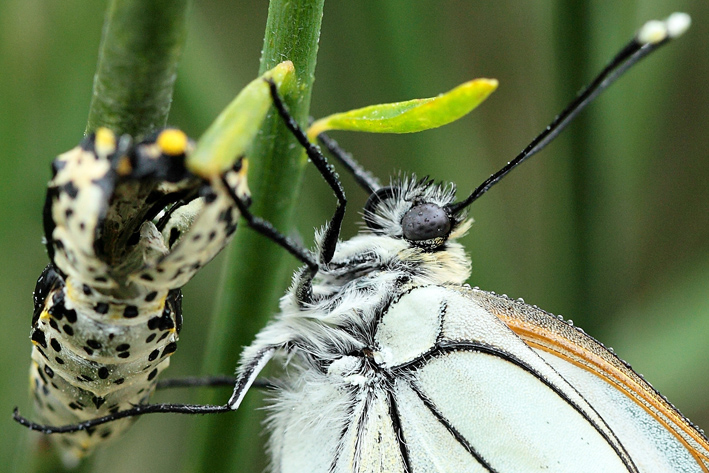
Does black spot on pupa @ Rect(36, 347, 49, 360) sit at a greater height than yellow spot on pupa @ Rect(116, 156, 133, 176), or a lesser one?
lesser

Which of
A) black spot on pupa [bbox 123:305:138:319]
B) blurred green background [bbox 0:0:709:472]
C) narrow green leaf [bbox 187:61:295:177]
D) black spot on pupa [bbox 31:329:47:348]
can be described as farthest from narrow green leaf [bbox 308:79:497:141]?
blurred green background [bbox 0:0:709:472]

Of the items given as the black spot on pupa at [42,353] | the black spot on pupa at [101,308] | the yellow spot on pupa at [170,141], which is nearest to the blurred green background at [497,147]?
the black spot on pupa at [42,353]

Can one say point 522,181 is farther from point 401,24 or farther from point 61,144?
point 61,144

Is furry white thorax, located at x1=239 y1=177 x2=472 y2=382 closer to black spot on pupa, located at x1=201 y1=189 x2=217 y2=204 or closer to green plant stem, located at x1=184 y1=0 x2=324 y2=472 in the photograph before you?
green plant stem, located at x1=184 y1=0 x2=324 y2=472

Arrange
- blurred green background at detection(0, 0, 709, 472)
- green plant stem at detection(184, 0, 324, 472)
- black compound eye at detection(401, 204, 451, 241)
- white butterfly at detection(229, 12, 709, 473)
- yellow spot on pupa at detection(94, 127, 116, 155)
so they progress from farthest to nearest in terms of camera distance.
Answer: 1. blurred green background at detection(0, 0, 709, 472)
2. black compound eye at detection(401, 204, 451, 241)
3. white butterfly at detection(229, 12, 709, 473)
4. green plant stem at detection(184, 0, 324, 472)
5. yellow spot on pupa at detection(94, 127, 116, 155)

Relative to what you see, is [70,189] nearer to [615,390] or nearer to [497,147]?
[615,390]

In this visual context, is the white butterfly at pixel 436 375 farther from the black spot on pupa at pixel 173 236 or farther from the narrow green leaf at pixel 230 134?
the narrow green leaf at pixel 230 134

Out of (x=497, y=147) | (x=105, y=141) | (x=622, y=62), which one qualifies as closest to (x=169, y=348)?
(x=105, y=141)
